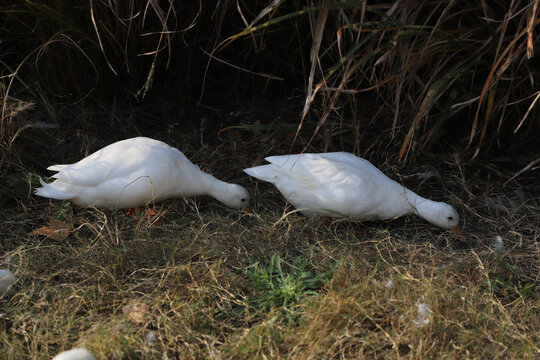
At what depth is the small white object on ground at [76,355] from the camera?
68.9 inches

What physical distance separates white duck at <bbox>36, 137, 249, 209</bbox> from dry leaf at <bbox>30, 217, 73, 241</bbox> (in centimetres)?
10

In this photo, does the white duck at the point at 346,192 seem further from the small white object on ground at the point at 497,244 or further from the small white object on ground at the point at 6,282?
the small white object on ground at the point at 6,282

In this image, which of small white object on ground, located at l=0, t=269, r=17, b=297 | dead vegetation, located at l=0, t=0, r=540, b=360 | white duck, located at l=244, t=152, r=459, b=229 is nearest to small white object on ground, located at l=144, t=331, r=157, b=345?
dead vegetation, located at l=0, t=0, r=540, b=360

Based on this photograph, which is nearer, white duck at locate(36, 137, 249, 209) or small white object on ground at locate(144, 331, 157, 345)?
small white object on ground at locate(144, 331, 157, 345)

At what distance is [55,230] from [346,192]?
112cm

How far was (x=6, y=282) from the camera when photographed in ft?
7.25

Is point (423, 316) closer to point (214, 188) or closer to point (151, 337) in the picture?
point (151, 337)

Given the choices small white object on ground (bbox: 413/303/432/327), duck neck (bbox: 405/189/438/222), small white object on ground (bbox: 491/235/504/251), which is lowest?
small white object on ground (bbox: 491/235/504/251)

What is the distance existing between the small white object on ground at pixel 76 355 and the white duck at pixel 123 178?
3.01 ft

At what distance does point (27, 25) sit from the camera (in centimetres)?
312

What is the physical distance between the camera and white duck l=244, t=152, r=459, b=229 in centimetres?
261

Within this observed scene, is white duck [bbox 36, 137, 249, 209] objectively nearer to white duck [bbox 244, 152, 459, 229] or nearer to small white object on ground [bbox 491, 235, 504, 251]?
white duck [bbox 244, 152, 459, 229]

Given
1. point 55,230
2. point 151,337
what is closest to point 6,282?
point 55,230

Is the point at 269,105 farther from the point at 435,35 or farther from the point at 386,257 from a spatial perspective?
the point at 386,257
